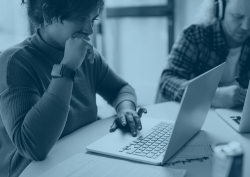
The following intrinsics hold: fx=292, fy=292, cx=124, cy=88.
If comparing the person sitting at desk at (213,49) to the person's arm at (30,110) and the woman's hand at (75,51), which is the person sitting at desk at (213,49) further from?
the person's arm at (30,110)

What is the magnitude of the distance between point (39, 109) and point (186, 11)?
7.36 feet

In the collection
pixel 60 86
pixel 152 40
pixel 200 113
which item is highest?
pixel 60 86

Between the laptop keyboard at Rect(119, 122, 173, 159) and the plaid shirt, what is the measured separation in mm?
625

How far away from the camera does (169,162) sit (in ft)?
2.50

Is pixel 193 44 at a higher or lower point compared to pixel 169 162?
higher

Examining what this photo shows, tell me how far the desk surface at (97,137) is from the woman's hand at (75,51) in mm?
233

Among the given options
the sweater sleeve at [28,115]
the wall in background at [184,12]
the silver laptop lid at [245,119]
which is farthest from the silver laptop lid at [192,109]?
the wall in background at [184,12]

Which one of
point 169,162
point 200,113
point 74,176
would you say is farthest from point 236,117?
point 74,176

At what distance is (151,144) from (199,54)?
924 mm

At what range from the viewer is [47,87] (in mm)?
983

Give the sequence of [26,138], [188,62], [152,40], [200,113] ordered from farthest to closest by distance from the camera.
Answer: [152,40] → [188,62] → [200,113] → [26,138]

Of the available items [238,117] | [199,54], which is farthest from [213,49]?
[238,117]

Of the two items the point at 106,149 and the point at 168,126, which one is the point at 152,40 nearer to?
the point at 168,126

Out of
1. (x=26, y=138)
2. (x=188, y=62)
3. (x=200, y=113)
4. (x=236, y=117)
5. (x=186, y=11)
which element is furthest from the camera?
(x=186, y=11)
